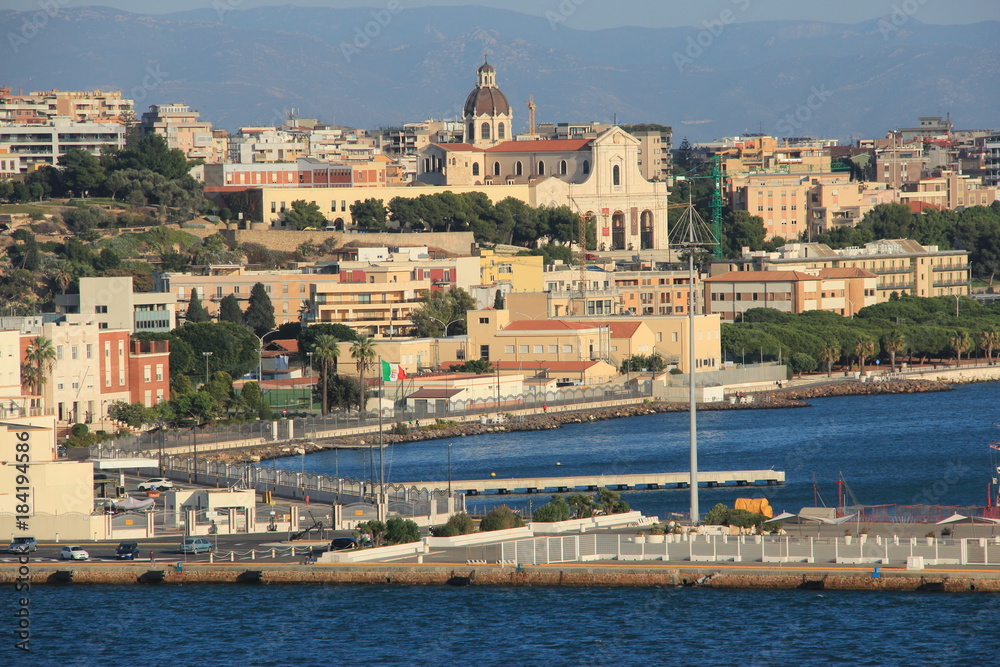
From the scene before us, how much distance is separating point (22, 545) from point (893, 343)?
164 feet

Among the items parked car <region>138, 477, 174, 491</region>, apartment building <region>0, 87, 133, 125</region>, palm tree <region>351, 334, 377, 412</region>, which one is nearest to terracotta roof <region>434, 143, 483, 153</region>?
apartment building <region>0, 87, 133, 125</region>

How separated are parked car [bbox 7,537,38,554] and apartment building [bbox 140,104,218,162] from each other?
82.1 meters

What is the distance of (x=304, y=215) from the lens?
A: 284ft

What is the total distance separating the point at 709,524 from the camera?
27.9m

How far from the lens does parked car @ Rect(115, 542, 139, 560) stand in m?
27.3

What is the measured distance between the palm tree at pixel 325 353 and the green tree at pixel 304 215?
86.0 ft

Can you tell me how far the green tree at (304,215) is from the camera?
86062mm

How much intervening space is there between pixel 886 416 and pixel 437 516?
2971 centimetres

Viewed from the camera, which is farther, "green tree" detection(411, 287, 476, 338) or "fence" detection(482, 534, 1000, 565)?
"green tree" detection(411, 287, 476, 338)

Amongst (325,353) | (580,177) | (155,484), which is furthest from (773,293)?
(155,484)

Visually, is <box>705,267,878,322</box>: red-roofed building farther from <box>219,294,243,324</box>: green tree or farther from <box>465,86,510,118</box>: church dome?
<box>465,86,510,118</box>: church dome

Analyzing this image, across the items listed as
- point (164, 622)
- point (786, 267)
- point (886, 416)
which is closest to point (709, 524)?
point (164, 622)

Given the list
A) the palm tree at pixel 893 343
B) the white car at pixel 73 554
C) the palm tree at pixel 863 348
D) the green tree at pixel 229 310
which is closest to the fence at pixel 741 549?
the white car at pixel 73 554

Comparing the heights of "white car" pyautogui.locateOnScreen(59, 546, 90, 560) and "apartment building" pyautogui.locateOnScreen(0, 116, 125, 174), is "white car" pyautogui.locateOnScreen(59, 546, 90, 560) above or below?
Answer: below
